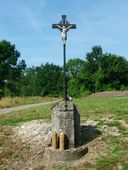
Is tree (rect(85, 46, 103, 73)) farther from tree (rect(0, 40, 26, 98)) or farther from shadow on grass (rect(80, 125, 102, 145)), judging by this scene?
shadow on grass (rect(80, 125, 102, 145))

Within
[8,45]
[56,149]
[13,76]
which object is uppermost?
[8,45]

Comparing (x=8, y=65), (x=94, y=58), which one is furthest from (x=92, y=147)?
(x=94, y=58)

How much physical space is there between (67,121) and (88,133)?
46.9 inches

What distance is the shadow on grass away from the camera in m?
12.8

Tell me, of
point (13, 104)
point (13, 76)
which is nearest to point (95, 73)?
point (13, 76)

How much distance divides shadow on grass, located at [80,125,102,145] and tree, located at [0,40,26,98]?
43512mm

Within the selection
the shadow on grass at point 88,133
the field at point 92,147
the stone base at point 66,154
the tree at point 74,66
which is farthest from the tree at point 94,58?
the stone base at point 66,154

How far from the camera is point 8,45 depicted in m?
58.4

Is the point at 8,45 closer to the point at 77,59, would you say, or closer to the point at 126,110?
the point at 77,59

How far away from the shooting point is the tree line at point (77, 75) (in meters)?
58.0

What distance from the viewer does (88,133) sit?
1323 centimetres

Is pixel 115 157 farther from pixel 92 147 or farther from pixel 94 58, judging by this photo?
pixel 94 58

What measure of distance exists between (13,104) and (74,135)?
749 inches

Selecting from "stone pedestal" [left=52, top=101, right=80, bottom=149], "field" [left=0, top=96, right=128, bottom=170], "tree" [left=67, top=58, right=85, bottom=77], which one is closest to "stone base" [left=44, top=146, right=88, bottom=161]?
"field" [left=0, top=96, right=128, bottom=170]
